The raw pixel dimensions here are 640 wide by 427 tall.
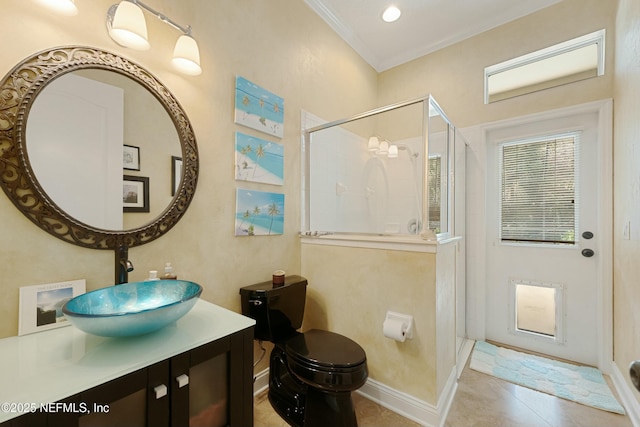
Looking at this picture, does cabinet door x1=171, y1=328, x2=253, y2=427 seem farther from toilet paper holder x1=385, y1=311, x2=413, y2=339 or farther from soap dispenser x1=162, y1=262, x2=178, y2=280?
toilet paper holder x1=385, y1=311, x2=413, y2=339

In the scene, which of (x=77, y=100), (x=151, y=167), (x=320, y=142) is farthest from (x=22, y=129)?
(x=320, y=142)

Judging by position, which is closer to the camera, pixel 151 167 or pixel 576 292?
pixel 151 167

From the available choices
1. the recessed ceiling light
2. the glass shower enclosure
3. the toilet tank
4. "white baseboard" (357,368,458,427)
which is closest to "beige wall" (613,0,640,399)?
the glass shower enclosure

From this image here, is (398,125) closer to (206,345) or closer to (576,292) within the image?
(576,292)

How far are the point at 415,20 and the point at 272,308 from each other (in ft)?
9.18

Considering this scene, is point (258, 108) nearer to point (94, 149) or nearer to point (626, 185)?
point (94, 149)

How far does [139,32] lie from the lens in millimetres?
1113

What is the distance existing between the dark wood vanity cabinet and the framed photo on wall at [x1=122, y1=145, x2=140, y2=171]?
889 mm

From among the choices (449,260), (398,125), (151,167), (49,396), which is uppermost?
(398,125)

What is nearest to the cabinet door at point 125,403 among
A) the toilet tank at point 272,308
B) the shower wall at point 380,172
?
the toilet tank at point 272,308

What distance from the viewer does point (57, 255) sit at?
1.04m

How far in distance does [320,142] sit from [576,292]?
249 cm

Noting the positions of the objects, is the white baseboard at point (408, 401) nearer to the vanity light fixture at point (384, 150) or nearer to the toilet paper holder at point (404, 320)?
the toilet paper holder at point (404, 320)

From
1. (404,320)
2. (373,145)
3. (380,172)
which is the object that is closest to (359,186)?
(380,172)
